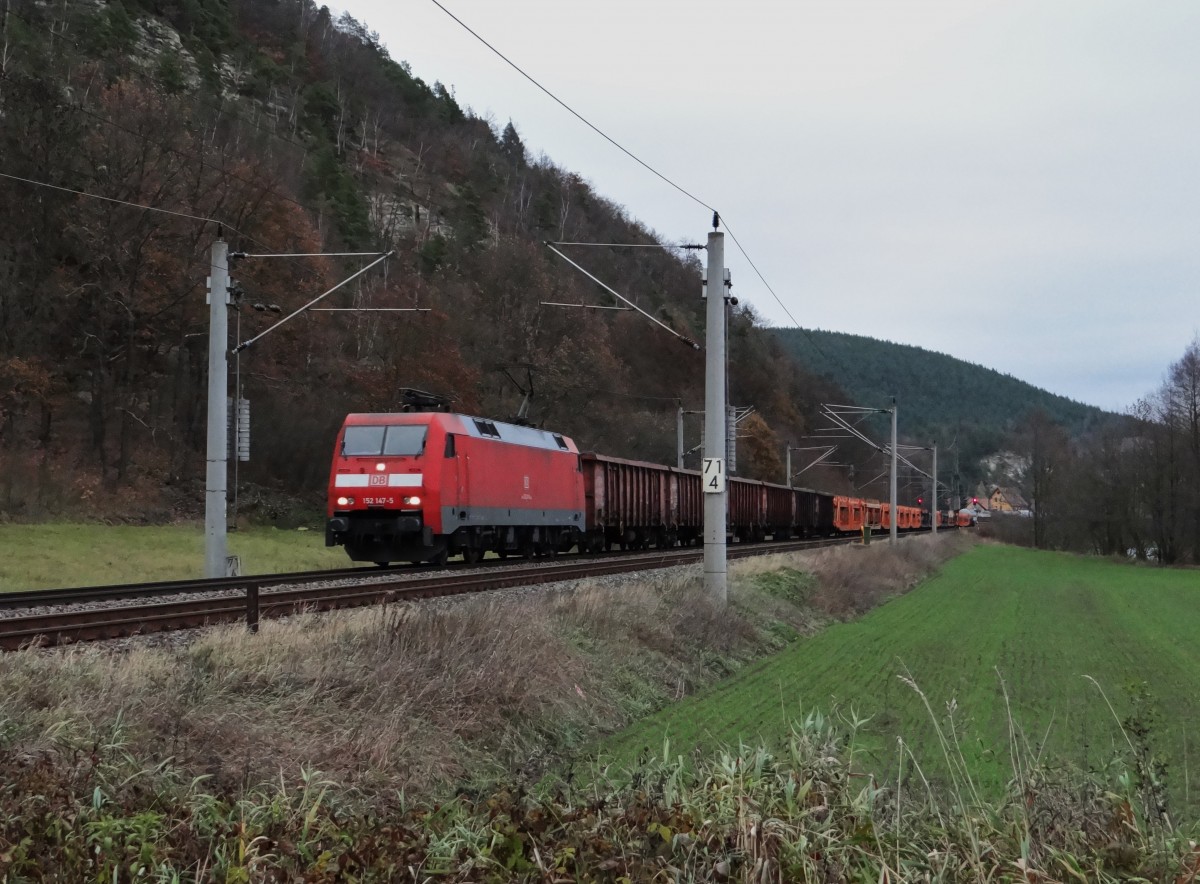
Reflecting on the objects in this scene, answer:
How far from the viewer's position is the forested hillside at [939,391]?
385ft

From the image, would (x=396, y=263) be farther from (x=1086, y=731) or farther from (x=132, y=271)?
(x=1086, y=731)

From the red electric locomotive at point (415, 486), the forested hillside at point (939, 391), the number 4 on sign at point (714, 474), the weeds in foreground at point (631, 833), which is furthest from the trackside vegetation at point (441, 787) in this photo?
the forested hillside at point (939, 391)

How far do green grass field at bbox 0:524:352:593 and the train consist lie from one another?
180 inches

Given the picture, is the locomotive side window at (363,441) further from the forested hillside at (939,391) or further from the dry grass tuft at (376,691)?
the forested hillside at (939,391)

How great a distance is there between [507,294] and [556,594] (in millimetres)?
38028

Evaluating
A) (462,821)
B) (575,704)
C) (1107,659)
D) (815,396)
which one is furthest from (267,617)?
(815,396)

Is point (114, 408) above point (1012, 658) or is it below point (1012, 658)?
above

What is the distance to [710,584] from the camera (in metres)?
18.7

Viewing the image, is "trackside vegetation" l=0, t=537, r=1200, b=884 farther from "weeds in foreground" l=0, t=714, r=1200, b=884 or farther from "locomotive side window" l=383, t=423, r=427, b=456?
"locomotive side window" l=383, t=423, r=427, b=456

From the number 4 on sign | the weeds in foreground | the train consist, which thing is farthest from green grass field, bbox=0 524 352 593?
the weeds in foreground

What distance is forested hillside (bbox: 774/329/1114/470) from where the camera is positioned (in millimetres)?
117312

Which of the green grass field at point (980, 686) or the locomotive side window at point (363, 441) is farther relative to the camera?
the locomotive side window at point (363, 441)

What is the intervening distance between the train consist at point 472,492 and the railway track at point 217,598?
2.79 ft

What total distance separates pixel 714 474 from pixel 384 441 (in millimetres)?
6979
